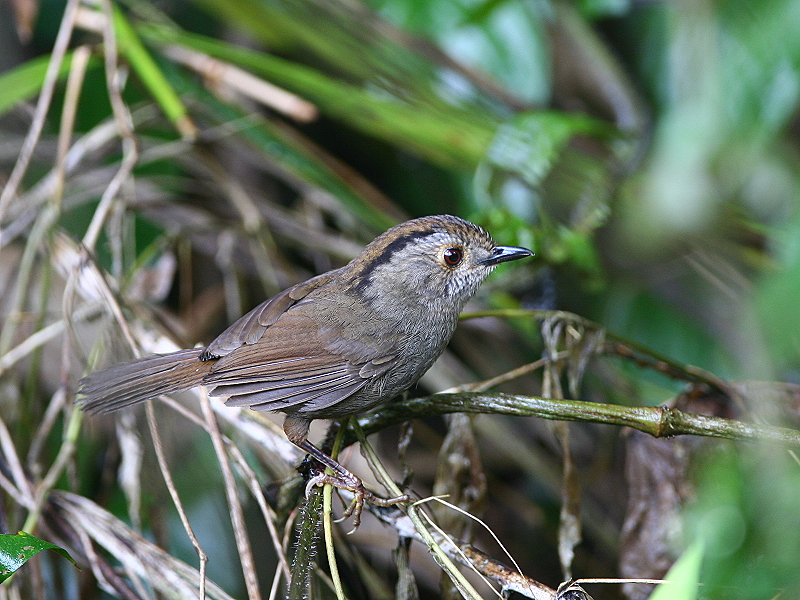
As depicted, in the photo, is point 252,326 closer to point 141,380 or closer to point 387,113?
point 141,380

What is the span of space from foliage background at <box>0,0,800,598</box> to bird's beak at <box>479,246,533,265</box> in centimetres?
32

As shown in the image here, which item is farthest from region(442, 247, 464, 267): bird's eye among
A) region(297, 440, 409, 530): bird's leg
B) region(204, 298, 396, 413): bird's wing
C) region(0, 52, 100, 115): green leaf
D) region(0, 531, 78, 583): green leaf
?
region(0, 52, 100, 115): green leaf

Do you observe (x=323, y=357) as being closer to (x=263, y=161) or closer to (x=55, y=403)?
(x=55, y=403)

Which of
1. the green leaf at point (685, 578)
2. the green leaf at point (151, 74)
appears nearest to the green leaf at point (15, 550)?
the green leaf at point (685, 578)

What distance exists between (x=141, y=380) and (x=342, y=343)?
626 mm

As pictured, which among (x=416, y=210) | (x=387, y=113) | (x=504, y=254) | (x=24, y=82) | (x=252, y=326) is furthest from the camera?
(x=416, y=210)

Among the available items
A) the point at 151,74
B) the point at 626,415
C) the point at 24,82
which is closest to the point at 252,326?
the point at 626,415

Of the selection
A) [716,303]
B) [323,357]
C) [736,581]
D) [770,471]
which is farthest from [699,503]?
[716,303]

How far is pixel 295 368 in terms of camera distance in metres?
2.24

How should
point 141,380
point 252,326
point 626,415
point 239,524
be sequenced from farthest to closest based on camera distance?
point 252,326
point 141,380
point 239,524
point 626,415

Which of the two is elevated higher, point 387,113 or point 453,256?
point 387,113

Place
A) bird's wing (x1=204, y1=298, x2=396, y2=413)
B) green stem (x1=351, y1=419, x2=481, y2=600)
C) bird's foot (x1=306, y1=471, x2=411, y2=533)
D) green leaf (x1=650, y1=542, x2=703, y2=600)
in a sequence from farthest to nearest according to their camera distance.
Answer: bird's wing (x1=204, y1=298, x2=396, y2=413), bird's foot (x1=306, y1=471, x2=411, y2=533), green stem (x1=351, y1=419, x2=481, y2=600), green leaf (x1=650, y1=542, x2=703, y2=600)

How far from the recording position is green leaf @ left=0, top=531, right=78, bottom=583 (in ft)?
5.18

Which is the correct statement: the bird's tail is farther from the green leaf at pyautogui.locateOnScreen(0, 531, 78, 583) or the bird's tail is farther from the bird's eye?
the bird's eye
